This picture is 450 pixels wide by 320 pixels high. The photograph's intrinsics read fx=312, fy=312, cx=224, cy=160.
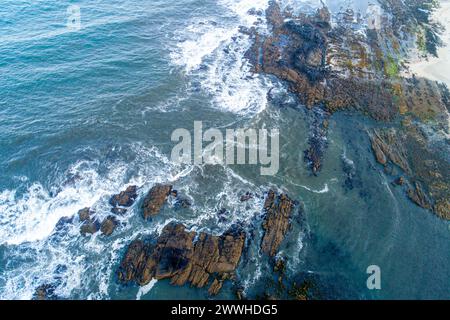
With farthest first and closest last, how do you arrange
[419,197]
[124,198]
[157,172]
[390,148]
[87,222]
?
[390,148] → [157,172] → [419,197] → [124,198] → [87,222]

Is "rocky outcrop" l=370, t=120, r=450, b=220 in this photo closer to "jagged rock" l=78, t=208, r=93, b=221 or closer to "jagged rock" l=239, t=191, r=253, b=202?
"jagged rock" l=239, t=191, r=253, b=202

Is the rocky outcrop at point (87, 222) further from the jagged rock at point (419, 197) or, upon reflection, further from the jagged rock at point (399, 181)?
the jagged rock at point (419, 197)

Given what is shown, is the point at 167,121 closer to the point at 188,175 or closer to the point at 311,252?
the point at 188,175

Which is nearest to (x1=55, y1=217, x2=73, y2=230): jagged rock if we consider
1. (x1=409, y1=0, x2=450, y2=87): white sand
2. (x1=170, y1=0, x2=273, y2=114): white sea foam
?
(x1=170, y1=0, x2=273, y2=114): white sea foam

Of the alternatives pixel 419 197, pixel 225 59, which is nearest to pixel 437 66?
pixel 419 197

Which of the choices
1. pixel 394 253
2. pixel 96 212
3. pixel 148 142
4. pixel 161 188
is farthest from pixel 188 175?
pixel 394 253

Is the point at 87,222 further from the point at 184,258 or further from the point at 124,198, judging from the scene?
the point at 184,258
